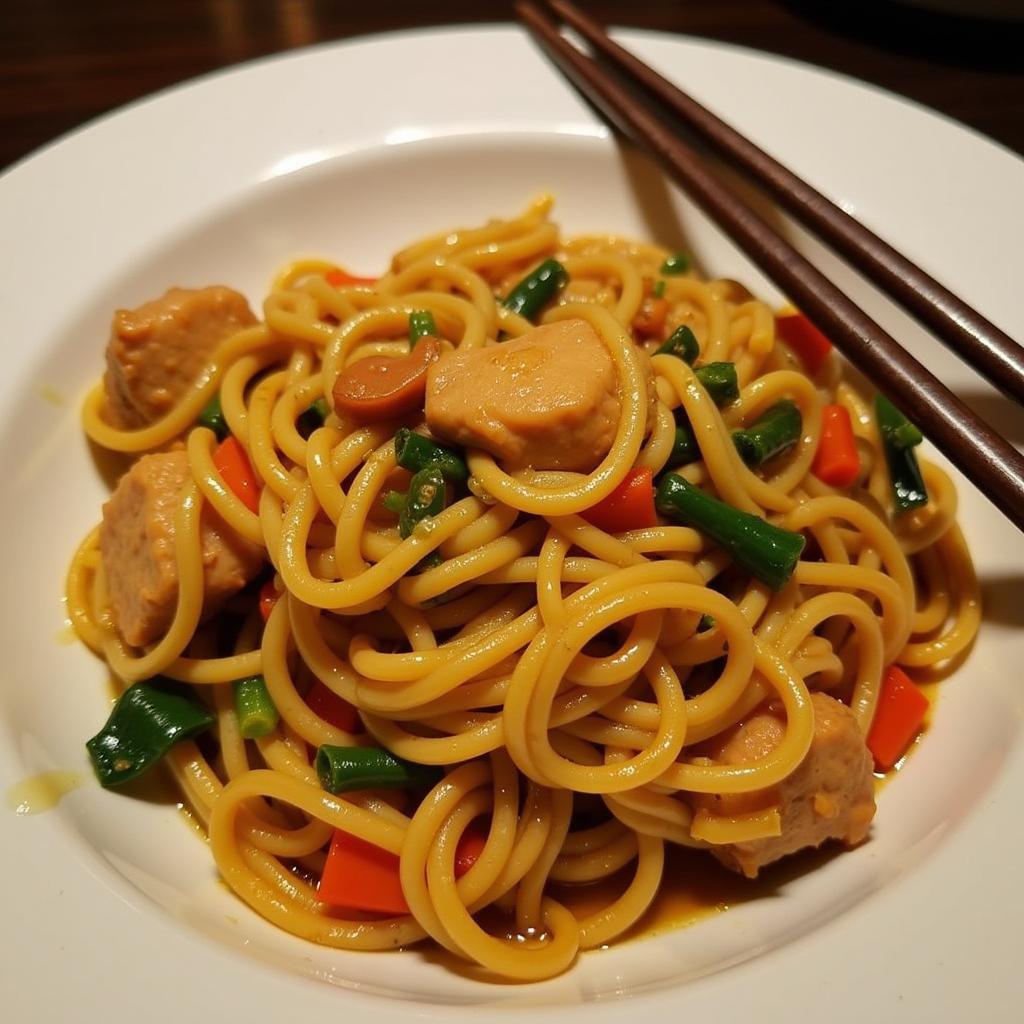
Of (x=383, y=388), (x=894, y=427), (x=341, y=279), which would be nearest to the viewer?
(x=383, y=388)

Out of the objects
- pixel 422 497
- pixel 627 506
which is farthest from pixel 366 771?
pixel 627 506

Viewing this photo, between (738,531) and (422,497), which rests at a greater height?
(422,497)

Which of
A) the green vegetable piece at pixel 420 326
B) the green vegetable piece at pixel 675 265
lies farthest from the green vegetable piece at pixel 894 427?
the green vegetable piece at pixel 420 326

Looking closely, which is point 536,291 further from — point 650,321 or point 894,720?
point 894,720

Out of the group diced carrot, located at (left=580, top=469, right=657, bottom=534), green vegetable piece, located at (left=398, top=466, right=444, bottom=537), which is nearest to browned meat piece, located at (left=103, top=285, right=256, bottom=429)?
green vegetable piece, located at (left=398, top=466, right=444, bottom=537)

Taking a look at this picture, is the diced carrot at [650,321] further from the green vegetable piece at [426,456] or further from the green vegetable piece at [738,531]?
the green vegetable piece at [426,456]

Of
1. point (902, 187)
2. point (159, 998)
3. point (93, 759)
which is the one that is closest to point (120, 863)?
point (93, 759)
